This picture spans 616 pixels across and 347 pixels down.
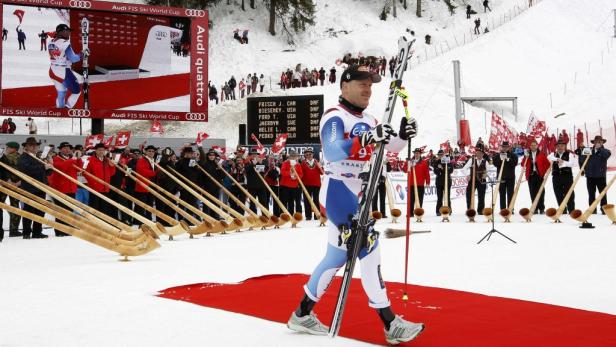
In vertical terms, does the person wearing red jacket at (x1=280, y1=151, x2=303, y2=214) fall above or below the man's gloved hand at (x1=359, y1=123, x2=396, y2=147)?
below

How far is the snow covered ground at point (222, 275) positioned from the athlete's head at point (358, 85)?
160 centimetres

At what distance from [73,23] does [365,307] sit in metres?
17.1

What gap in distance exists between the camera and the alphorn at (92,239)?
8.26 meters

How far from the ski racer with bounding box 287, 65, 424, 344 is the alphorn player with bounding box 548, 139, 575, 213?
11.5 metres

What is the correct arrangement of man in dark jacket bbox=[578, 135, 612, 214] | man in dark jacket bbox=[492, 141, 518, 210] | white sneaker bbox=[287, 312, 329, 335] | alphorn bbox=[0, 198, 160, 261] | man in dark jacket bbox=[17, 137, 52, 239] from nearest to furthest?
white sneaker bbox=[287, 312, 329, 335] < alphorn bbox=[0, 198, 160, 261] < man in dark jacket bbox=[17, 137, 52, 239] < man in dark jacket bbox=[578, 135, 612, 214] < man in dark jacket bbox=[492, 141, 518, 210]

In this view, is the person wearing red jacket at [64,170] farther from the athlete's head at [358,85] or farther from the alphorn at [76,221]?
the athlete's head at [358,85]

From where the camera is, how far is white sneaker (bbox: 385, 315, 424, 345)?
13.8 feet

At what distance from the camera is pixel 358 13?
179 feet

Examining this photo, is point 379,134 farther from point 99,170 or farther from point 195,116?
point 195,116

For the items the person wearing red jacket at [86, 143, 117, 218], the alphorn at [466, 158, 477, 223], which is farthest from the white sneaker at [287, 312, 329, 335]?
the alphorn at [466, 158, 477, 223]

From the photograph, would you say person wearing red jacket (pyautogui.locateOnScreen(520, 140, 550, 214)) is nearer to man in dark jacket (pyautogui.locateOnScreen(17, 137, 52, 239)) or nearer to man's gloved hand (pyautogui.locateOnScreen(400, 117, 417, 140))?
man in dark jacket (pyautogui.locateOnScreen(17, 137, 52, 239))

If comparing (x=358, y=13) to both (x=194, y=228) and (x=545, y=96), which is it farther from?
(x=194, y=228)

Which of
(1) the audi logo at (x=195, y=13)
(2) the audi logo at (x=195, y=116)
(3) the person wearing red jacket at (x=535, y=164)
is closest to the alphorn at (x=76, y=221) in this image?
(3) the person wearing red jacket at (x=535, y=164)

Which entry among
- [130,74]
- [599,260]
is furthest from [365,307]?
[130,74]
